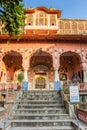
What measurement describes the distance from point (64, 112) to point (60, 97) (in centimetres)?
190

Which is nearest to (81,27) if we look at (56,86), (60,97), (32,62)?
(32,62)

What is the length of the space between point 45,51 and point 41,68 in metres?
2.70

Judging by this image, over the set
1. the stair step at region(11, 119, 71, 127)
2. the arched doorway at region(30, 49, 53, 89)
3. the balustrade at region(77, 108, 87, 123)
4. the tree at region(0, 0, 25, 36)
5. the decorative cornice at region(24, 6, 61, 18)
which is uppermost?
the decorative cornice at region(24, 6, 61, 18)

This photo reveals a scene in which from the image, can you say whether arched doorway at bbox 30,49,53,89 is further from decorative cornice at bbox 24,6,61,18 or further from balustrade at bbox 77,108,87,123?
balustrade at bbox 77,108,87,123

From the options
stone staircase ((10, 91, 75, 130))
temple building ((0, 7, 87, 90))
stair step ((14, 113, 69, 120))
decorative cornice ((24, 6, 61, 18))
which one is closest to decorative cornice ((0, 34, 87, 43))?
temple building ((0, 7, 87, 90))

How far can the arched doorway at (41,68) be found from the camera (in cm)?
1625

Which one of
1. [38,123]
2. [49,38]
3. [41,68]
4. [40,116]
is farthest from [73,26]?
[38,123]

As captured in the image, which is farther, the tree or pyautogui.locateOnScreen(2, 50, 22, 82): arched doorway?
pyautogui.locateOnScreen(2, 50, 22, 82): arched doorway

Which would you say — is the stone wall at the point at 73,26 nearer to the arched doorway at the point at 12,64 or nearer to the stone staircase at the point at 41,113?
the arched doorway at the point at 12,64

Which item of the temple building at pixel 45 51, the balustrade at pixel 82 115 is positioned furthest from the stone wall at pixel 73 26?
the balustrade at pixel 82 115

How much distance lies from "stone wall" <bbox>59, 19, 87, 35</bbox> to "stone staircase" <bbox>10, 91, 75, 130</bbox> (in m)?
9.25

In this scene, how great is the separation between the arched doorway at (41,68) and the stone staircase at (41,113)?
5.87 m

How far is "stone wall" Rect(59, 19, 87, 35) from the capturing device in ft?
56.5

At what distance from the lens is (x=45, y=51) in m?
14.3
